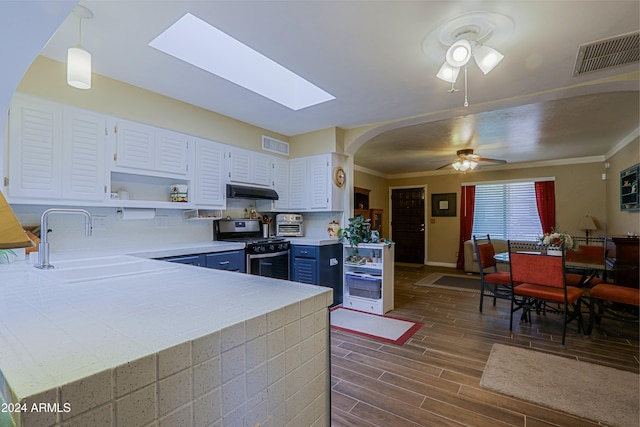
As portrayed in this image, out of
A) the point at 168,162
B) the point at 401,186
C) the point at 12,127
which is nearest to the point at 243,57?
the point at 168,162

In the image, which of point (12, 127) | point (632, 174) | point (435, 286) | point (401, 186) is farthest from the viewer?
point (401, 186)

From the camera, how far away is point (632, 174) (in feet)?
13.7

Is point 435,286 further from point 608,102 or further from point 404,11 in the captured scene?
point 404,11

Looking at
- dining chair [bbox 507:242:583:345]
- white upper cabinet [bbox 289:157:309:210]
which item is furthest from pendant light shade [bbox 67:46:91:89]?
dining chair [bbox 507:242:583:345]

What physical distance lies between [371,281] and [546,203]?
195 inches

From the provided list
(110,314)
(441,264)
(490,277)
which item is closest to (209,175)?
(110,314)

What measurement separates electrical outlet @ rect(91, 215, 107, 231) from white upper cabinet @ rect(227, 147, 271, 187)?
1361 millimetres

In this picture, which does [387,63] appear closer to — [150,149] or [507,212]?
[150,149]

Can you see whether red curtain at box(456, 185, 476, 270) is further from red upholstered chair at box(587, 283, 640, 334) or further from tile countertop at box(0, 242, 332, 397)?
tile countertop at box(0, 242, 332, 397)

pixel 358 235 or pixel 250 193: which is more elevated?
pixel 250 193

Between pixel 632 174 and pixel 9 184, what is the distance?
6.97 metres

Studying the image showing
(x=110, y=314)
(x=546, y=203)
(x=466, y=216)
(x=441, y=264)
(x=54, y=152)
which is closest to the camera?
(x=110, y=314)

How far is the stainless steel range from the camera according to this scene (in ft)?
11.2

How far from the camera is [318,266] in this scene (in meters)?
3.71
